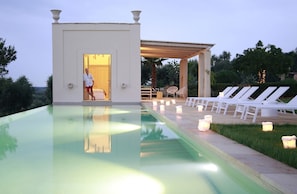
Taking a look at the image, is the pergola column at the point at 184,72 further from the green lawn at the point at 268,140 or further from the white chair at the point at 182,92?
the green lawn at the point at 268,140

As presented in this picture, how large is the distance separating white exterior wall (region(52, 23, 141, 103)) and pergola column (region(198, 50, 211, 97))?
294cm

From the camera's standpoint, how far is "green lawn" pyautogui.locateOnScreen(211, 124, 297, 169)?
3895 mm

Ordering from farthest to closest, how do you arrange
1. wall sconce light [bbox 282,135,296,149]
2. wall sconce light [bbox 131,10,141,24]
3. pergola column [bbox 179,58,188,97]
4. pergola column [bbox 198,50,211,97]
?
pergola column [bbox 179,58,188,97], pergola column [bbox 198,50,211,97], wall sconce light [bbox 131,10,141,24], wall sconce light [bbox 282,135,296,149]

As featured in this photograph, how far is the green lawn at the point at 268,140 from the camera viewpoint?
3.89 metres

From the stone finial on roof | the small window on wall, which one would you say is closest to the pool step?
the stone finial on roof

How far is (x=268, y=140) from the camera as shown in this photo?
198 inches

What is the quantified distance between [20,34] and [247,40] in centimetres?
2317

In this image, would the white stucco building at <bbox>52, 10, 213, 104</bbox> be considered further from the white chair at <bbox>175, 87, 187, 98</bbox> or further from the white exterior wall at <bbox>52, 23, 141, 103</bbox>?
the white chair at <bbox>175, 87, 187, 98</bbox>

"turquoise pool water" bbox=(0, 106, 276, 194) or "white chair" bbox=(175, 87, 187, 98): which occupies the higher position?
"white chair" bbox=(175, 87, 187, 98)

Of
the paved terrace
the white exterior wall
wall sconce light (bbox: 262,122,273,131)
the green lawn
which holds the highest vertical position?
the white exterior wall

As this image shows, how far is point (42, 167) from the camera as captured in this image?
4215mm

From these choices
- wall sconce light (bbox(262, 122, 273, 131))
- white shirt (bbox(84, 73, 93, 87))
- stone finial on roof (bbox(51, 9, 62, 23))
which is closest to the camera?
wall sconce light (bbox(262, 122, 273, 131))

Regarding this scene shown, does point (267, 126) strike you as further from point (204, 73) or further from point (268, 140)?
point (204, 73)

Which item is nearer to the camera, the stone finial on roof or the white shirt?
the white shirt
